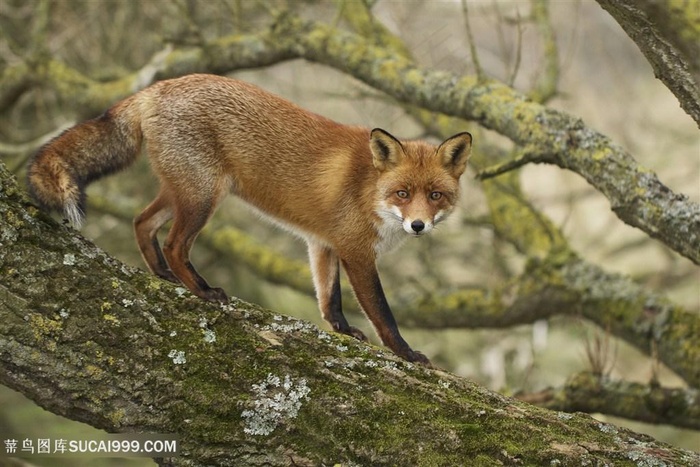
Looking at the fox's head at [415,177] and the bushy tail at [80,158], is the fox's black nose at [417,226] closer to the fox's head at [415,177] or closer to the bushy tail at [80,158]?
the fox's head at [415,177]

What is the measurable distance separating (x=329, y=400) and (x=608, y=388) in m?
3.80

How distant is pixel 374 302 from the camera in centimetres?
566

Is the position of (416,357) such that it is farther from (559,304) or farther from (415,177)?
(559,304)

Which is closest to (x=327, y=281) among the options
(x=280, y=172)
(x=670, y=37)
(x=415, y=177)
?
(x=280, y=172)

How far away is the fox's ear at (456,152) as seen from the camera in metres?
5.88

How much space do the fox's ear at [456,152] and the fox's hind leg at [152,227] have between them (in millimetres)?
2160

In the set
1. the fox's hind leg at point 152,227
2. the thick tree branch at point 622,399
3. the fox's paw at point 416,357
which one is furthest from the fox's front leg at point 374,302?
the thick tree branch at point 622,399

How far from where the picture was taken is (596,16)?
12992mm

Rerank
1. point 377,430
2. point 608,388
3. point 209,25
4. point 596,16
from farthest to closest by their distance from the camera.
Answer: point 596,16
point 209,25
point 608,388
point 377,430

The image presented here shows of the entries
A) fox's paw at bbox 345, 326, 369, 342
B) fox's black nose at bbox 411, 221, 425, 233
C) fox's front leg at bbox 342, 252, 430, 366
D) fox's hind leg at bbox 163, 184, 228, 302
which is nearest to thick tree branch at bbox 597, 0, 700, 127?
fox's black nose at bbox 411, 221, 425, 233

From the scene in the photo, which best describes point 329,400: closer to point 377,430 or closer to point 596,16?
point 377,430

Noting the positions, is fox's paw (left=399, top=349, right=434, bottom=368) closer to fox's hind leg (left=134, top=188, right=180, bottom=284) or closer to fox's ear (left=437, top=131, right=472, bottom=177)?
fox's ear (left=437, top=131, right=472, bottom=177)

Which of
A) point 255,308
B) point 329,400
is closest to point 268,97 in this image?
point 255,308

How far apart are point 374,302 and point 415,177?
1.04m
